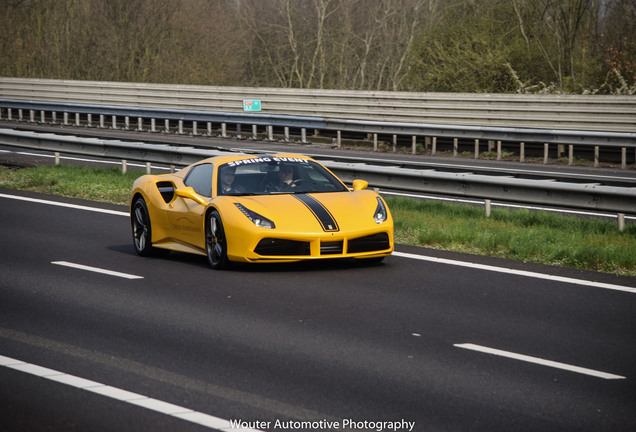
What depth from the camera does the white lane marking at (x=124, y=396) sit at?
17.2 feet

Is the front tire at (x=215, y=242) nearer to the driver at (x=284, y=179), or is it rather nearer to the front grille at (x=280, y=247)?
the front grille at (x=280, y=247)

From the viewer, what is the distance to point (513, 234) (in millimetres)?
12570

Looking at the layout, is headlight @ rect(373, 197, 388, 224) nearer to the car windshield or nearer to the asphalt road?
the asphalt road

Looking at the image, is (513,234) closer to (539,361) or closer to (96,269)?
(96,269)

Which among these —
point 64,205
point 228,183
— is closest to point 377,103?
Result: point 64,205

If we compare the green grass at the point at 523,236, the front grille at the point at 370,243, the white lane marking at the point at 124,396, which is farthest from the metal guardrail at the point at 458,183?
the white lane marking at the point at 124,396

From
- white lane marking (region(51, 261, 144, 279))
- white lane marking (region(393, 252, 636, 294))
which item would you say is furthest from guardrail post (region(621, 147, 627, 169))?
white lane marking (region(51, 261, 144, 279))

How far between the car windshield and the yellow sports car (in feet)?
0.04

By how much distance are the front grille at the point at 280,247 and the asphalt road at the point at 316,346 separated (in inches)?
10.1

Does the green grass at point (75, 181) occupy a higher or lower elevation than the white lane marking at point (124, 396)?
lower

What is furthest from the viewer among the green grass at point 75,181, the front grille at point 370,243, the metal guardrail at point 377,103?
the metal guardrail at point 377,103

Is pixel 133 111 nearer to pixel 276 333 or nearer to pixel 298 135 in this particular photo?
pixel 298 135

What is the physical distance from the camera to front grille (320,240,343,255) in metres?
9.87

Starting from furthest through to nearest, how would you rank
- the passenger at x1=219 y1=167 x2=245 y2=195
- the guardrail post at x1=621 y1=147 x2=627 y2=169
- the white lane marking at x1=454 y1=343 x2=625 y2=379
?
the guardrail post at x1=621 y1=147 x2=627 y2=169 < the passenger at x1=219 y1=167 x2=245 y2=195 < the white lane marking at x1=454 y1=343 x2=625 y2=379
